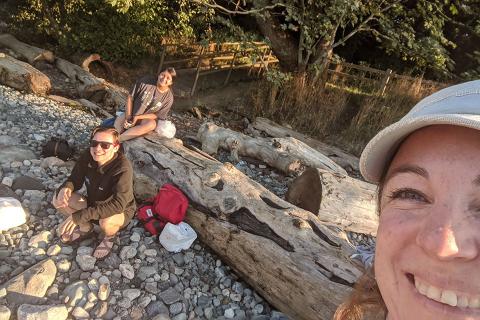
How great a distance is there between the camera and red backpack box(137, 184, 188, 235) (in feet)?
13.2

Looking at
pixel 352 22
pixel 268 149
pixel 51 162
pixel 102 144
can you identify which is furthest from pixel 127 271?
pixel 352 22

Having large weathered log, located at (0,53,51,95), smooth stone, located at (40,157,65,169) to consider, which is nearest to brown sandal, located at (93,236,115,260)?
smooth stone, located at (40,157,65,169)

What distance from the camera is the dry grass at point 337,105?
9195 mm

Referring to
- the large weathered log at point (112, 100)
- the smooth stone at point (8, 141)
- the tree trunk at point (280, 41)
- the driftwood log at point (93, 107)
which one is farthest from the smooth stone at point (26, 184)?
the tree trunk at point (280, 41)

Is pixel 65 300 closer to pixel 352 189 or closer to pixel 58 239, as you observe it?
pixel 58 239

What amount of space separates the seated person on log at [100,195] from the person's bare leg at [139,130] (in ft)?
4.14

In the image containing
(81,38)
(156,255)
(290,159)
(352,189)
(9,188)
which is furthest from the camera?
(81,38)

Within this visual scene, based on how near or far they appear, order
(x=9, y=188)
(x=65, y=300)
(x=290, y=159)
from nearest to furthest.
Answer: (x=65, y=300) < (x=9, y=188) < (x=290, y=159)

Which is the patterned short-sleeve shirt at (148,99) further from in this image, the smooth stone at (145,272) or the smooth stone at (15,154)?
the smooth stone at (145,272)

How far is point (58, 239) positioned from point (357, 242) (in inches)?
136

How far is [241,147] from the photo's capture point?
6988 millimetres

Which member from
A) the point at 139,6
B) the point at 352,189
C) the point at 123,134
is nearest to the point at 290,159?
the point at 352,189

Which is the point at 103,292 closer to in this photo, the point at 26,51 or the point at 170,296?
the point at 170,296

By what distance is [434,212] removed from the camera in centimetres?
104
